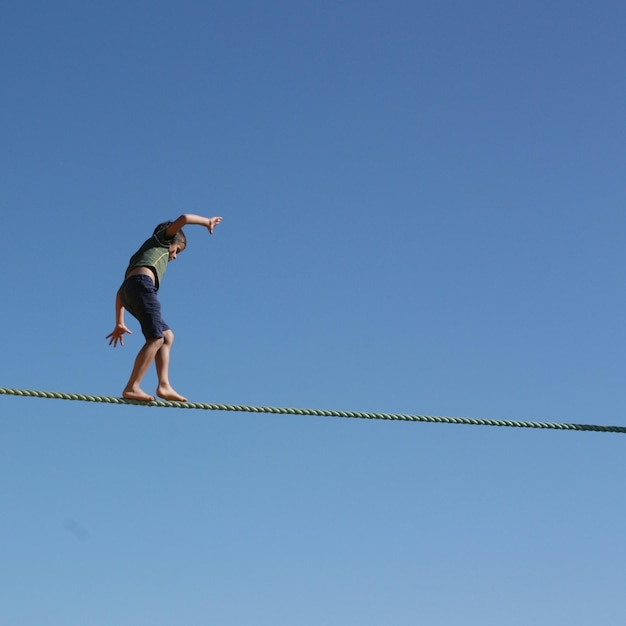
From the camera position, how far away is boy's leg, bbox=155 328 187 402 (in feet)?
31.0

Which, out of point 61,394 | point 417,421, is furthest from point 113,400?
point 417,421

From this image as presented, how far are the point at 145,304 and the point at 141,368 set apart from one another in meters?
0.57

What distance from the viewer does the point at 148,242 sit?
9828mm

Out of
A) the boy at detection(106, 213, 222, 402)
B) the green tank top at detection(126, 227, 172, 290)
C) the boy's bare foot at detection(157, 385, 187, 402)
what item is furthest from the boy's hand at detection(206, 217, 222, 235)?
the boy's bare foot at detection(157, 385, 187, 402)

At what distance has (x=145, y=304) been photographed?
31.2ft

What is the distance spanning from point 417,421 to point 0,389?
11.5ft

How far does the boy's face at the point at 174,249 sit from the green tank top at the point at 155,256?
29 millimetres

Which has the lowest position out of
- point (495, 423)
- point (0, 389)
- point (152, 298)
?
point (0, 389)

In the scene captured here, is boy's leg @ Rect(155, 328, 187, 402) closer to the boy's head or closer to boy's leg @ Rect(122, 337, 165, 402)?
boy's leg @ Rect(122, 337, 165, 402)

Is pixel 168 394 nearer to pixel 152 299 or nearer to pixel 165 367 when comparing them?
pixel 165 367

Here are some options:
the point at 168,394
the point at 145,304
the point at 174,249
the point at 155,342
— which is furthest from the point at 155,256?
the point at 168,394

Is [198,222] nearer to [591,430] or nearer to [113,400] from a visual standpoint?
[113,400]

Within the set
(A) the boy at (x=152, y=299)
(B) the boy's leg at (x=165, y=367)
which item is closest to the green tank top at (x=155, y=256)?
(A) the boy at (x=152, y=299)

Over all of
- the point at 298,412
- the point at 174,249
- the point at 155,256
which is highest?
the point at 174,249
